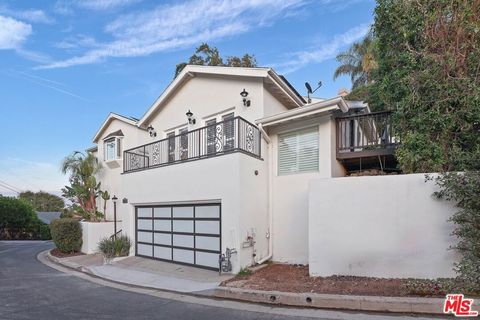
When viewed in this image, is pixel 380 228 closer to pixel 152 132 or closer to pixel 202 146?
pixel 202 146

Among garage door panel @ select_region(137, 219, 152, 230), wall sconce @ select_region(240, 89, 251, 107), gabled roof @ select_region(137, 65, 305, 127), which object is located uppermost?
gabled roof @ select_region(137, 65, 305, 127)

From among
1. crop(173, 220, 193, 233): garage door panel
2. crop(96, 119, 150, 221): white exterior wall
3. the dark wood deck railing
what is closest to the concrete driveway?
crop(173, 220, 193, 233): garage door panel

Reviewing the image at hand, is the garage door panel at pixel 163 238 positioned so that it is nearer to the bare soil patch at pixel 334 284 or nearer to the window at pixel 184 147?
the window at pixel 184 147

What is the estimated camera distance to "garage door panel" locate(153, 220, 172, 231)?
13.1 meters

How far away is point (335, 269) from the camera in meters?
8.73

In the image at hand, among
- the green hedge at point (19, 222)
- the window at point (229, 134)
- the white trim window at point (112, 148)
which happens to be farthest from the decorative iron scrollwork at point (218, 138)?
the green hedge at point (19, 222)

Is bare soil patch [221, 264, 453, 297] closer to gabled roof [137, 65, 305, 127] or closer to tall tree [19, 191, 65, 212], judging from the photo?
gabled roof [137, 65, 305, 127]

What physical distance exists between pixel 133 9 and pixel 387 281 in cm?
1175

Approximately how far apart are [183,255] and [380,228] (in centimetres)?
658

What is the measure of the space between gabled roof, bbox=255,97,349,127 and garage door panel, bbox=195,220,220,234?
345 cm

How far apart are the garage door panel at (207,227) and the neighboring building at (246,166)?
0.10 feet

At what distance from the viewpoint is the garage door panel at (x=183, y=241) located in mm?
11973

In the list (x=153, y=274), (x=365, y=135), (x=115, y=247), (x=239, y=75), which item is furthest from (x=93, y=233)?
(x=365, y=135)
